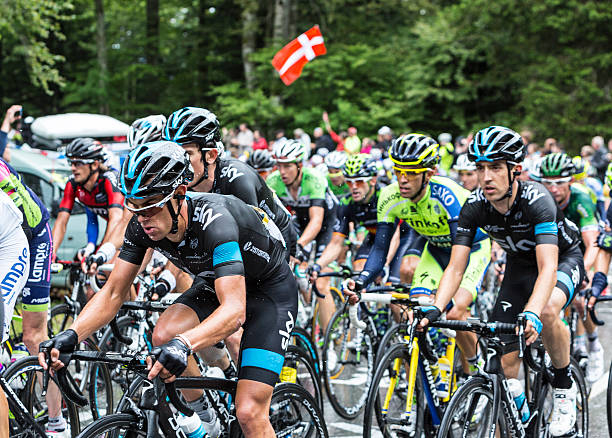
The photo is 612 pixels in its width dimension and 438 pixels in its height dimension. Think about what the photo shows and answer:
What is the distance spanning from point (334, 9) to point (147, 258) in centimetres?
2548

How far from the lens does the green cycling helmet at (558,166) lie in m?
7.30

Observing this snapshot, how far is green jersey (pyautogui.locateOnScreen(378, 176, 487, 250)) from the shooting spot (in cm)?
615

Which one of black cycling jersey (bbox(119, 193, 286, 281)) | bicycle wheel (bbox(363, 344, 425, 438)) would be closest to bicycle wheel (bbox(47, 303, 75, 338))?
black cycling jersey (bbox(119, 193, 286, 281))

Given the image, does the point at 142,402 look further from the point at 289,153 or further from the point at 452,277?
the point at 289,153

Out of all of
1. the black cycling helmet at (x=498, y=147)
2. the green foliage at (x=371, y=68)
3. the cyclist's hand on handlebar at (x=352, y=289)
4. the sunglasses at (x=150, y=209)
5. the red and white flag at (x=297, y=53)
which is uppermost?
the green foliage at (x=371, y=68)

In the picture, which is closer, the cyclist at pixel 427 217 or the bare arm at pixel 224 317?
the bare arm at pixel 224 317

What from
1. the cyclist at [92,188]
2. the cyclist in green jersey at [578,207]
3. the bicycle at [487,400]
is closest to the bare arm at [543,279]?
the bicycle at [487,400]

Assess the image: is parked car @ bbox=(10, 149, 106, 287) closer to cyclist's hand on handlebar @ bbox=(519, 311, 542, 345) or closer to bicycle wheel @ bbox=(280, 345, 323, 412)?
bicycle wheel @ bbox=(280, 345, 323, 412)

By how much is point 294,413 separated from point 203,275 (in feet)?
3.68

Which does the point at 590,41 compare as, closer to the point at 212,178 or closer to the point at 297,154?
the point at 297,154

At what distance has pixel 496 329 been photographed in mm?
4234

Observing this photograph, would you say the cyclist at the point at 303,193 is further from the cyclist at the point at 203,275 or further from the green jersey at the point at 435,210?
the cyclist at the point at 203,275

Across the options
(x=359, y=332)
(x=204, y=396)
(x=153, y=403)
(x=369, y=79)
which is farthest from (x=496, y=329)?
(x=369, y=79)

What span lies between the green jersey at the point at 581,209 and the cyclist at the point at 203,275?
4.34m
